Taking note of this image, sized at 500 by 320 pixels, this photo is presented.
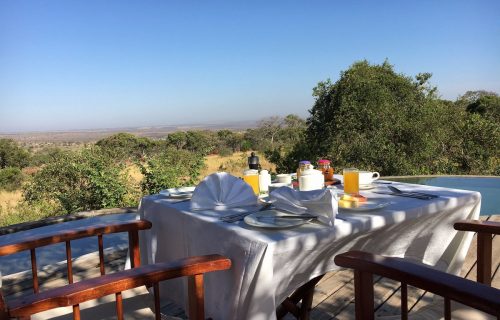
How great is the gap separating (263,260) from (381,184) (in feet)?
3.50

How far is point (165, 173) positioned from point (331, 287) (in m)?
3.68

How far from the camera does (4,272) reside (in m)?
2.55

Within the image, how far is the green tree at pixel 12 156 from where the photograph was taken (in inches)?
625

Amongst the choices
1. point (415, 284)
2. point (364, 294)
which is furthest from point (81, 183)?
point (415, 284)

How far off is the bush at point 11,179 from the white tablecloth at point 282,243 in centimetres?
1157

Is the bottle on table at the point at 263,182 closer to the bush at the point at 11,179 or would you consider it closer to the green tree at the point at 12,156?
the bush at the point at 11,179

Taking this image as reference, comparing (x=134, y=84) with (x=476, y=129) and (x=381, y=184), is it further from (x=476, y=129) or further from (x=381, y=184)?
(x=381, y=184)

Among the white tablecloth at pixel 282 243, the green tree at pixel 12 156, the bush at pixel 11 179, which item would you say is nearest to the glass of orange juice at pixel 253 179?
the white tablecloth at pixel 282 243

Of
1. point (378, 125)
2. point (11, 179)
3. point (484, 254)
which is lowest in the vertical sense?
point (11, 179)

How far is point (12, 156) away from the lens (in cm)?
1608

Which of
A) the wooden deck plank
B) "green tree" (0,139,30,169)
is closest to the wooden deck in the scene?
the wooden deck plank

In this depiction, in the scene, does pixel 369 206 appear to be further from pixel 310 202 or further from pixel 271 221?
pixel 271 221

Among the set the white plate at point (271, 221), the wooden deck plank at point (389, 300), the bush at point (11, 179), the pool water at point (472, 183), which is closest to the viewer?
the white plate at point (271, 221)

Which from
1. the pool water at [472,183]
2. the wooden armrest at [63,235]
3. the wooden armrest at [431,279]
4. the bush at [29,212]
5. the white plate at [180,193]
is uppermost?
the white plate at [180,193]
